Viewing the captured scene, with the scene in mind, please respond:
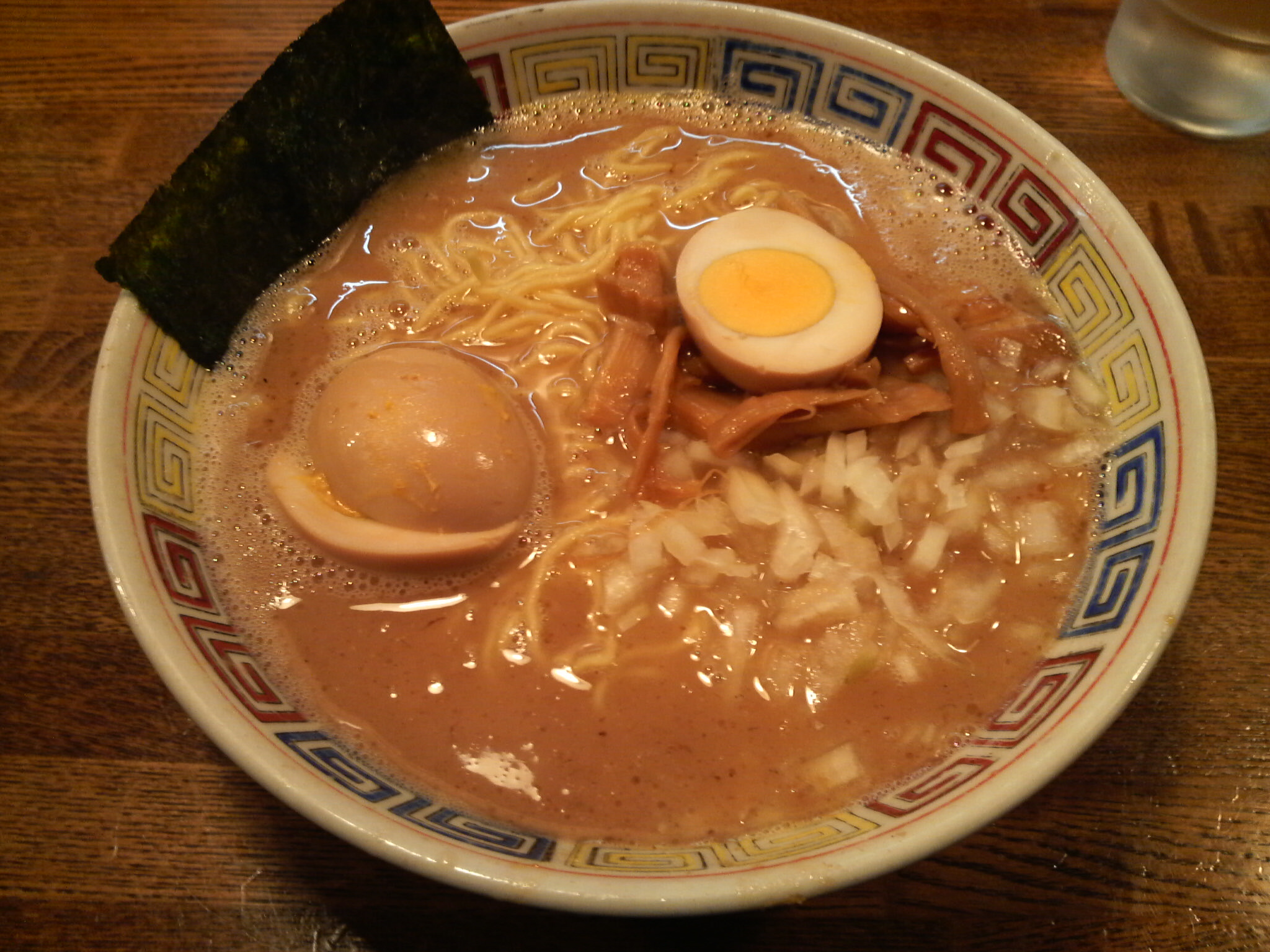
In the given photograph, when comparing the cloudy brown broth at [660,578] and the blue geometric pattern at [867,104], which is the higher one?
the blue geometric pattern at [867,104]

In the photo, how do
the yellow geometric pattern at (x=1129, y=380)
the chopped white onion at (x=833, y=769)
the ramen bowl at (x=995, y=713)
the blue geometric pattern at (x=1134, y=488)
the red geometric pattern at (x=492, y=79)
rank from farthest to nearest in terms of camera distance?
the red geometric pattern at (x=492, y=79)
the yellow geometric pattern at (x=1129, y=380)
the blue geometric pattern at (x=1134, y=488)
the chopped white onion at (x=833, y=769)
the ramen bowl at (x=995, y=713)

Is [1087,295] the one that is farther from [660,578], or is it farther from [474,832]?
[474,832]

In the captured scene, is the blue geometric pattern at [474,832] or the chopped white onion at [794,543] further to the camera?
the chopped white onion at [794,543]

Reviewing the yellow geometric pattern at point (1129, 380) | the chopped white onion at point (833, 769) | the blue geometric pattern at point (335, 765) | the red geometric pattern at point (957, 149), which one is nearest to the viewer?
the blue geometric pattern at point (335, 765)

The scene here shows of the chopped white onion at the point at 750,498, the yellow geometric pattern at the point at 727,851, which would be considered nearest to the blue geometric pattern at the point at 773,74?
the chopped white onion at the point at 750,498

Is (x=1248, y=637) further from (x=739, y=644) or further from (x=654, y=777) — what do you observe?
(x=654, y=777)

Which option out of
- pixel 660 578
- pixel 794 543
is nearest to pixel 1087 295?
pixel 794 543

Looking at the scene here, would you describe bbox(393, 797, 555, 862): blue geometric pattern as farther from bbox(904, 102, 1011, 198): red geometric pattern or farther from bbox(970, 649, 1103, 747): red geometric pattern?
bbox(904, 102, 1011, 198): red geometric pattern

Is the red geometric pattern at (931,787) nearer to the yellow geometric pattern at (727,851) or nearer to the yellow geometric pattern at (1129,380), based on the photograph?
the yellow geometric pattern at (727,851)
